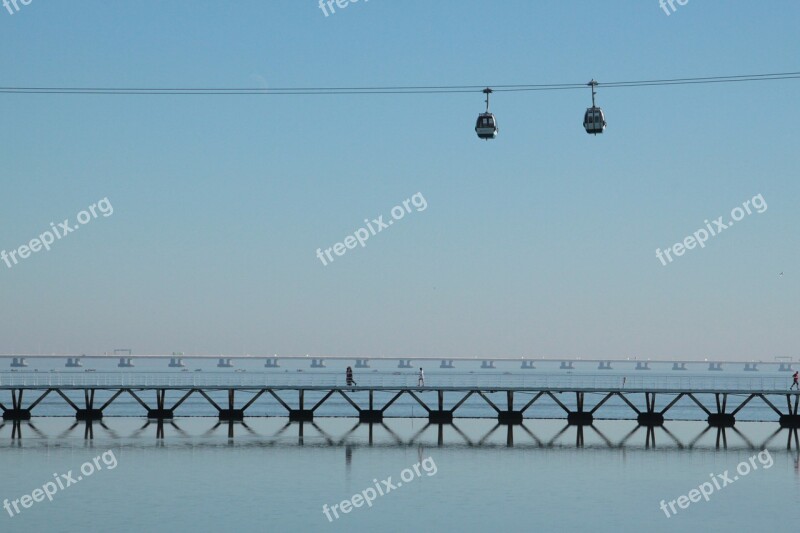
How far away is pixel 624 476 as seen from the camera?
4062cm

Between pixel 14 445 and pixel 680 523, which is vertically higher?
pixel 14 445

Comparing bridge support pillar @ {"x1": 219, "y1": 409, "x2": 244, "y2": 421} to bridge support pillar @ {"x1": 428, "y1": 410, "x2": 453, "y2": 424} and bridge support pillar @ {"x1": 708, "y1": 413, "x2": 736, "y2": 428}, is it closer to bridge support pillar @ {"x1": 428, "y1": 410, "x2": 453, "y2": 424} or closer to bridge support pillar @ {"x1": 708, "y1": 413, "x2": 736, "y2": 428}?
bridge support pillar @ {"x1": 428, "y1": 410, "x2": 453, "y2": 424}

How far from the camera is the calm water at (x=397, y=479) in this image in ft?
103

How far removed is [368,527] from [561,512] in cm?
579

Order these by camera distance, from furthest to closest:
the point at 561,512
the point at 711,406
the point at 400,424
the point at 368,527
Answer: the point at 711,406 → the point at 400,424 → the point at 561,512 → the point at 368,527

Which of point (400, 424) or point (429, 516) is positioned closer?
point (429, 516)

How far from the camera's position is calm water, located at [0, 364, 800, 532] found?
31.5 m

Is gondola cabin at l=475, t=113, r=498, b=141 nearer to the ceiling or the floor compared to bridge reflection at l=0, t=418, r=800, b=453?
nearer to the ceiling

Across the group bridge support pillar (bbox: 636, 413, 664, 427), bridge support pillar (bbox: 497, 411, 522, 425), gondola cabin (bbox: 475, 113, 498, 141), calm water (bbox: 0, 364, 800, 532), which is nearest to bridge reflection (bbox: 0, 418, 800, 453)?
calm water (bbox: 0, 364, 800, 532)

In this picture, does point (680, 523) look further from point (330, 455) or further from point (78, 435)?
point (78, 435)

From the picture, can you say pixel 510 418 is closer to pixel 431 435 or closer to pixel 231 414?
pixel 431 435

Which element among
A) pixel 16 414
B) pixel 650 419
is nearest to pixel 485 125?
pixel 650 419

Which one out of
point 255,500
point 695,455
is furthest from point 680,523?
point 695,455

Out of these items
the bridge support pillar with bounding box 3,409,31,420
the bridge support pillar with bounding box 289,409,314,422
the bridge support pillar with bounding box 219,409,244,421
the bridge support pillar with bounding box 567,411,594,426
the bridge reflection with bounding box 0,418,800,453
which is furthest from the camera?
the bridge support pillar with bounding box 567,411,594,426
